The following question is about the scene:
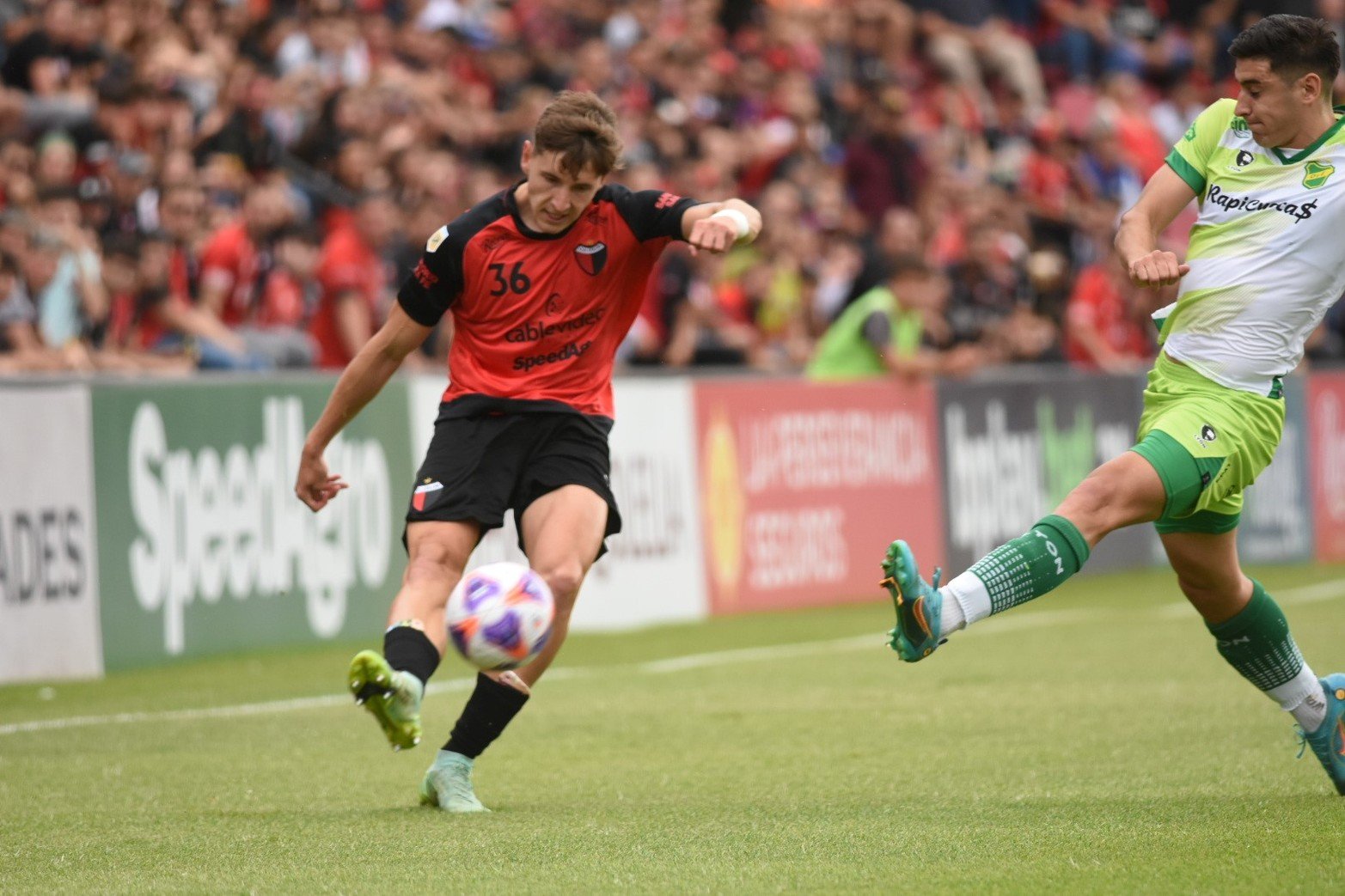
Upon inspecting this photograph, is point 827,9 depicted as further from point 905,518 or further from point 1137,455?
point 1137,455

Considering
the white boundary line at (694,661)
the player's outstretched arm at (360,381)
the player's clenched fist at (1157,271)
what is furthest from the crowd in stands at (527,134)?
the player's clenched fist at (1157,271)

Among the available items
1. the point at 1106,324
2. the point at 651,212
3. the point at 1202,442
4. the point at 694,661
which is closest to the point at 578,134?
the point at 651,212

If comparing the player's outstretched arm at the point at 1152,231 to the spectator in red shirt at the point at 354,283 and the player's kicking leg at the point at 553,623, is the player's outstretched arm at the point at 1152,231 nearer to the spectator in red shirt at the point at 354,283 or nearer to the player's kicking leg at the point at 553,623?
the player's kicking leg at the point at 553,623

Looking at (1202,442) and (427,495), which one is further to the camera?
(427,495)

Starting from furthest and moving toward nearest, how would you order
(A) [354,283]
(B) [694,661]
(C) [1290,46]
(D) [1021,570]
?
(A) [354,283], (B) [694,661], (C) [1290,46], (D) [1021,570]

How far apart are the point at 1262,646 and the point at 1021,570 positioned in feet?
4.05

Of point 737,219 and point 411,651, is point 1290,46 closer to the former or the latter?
point 737,219

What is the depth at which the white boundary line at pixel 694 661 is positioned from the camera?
984cm

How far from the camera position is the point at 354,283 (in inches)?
562

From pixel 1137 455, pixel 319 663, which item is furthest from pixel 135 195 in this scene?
pixel 1137 455

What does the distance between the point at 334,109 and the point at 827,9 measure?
8653 millimetres

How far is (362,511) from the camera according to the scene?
12.9 m

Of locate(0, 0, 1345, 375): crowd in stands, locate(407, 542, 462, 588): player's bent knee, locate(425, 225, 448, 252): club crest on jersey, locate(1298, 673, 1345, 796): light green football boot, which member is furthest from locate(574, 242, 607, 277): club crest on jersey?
locate(0, 0, 1345, 375): crowd in stands

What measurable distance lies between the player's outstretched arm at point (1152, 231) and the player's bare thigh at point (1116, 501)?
0.58 m
